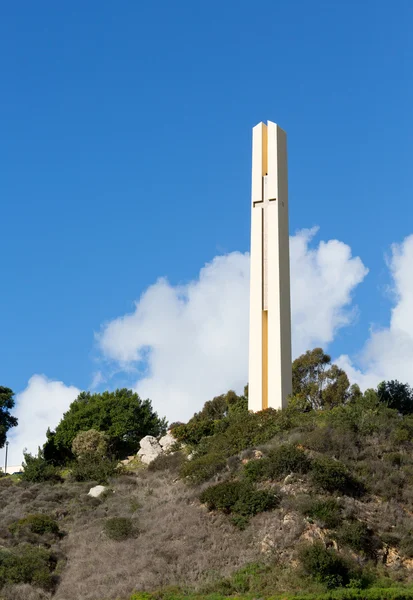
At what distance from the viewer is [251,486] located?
23.7 m

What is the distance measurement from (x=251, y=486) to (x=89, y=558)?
17.0 ft

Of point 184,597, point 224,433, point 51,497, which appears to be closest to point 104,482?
point 51,497

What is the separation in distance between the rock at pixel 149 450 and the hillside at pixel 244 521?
127 inches

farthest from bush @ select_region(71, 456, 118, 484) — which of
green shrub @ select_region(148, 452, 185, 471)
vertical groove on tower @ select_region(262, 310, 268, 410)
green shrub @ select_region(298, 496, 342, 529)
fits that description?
green shrub @ select_region(298, 496, 342, 529)

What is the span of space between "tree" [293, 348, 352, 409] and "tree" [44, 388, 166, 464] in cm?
1042

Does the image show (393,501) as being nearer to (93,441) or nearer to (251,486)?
(251,486)

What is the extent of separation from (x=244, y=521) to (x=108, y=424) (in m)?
21.1

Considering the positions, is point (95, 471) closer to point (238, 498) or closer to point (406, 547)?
point (238, 498)

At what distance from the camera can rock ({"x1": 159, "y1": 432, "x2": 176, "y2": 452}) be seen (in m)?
34.7

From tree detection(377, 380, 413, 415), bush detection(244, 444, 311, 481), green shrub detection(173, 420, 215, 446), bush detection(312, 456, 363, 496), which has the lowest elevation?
bush detection(312, 456, 363, 496)

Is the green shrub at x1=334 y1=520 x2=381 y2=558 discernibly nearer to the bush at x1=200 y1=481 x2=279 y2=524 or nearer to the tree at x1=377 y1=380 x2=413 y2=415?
the bush at x1=200 y1=481 x2=279 y2=524

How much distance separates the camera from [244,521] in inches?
877

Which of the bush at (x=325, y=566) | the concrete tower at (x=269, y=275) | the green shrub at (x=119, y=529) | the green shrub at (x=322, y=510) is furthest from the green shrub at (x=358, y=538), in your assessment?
the concrete tower at (x=269, y=275)

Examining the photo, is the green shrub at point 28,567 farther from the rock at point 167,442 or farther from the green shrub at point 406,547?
the rock at point 167,442
